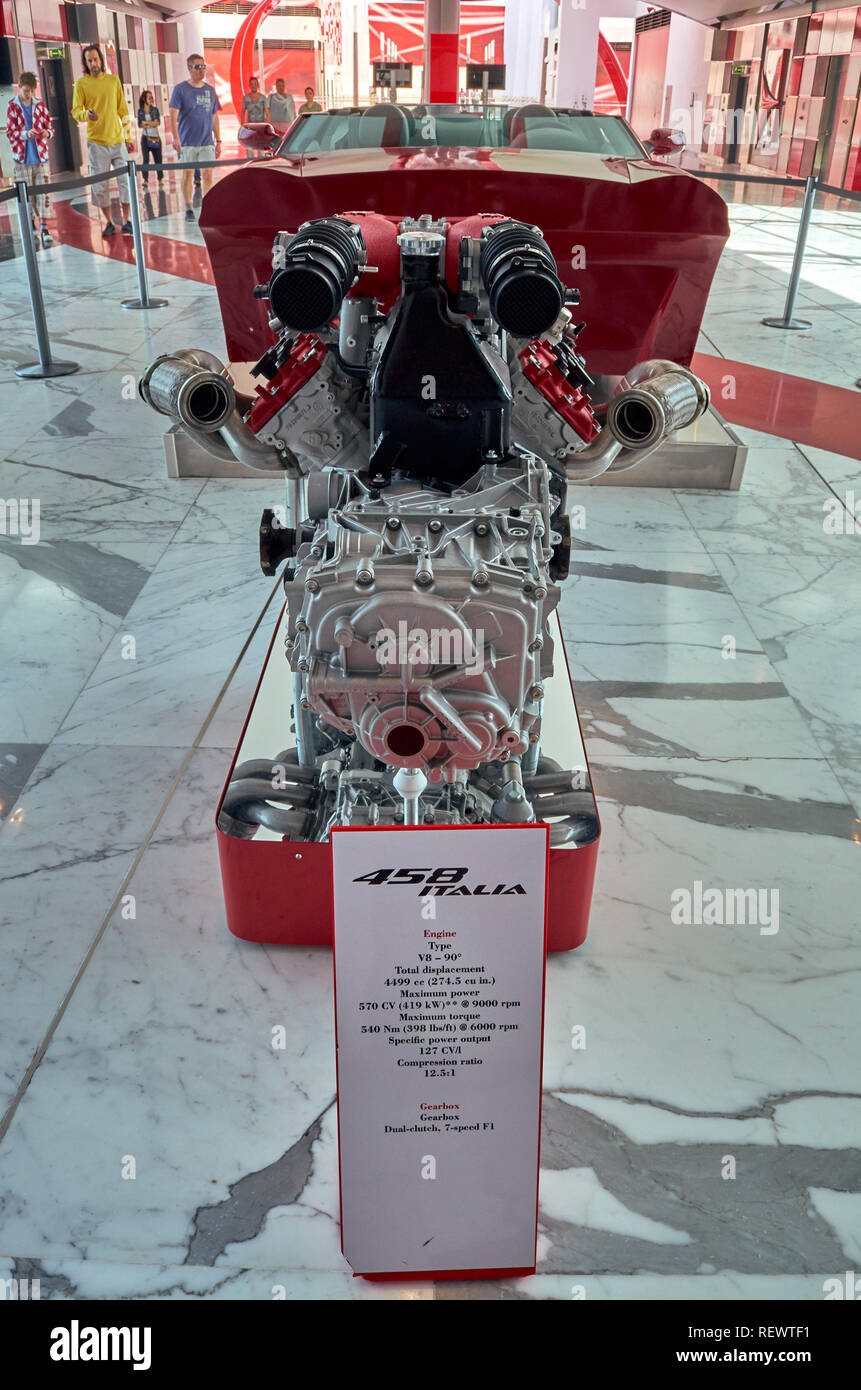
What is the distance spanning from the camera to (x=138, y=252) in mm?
7312

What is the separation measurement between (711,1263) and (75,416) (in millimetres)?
5135

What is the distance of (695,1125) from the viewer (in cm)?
191

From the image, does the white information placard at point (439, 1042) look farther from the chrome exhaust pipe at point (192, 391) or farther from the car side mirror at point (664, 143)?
the car side mirror at point (664, 143)

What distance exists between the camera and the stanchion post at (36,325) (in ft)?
19.1

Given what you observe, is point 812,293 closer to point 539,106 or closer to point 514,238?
point 539,106

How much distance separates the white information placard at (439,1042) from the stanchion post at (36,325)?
5413 mm

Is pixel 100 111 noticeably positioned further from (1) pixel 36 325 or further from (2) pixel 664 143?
(2) pixel 664 143

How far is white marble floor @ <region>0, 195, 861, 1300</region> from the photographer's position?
5.67ft

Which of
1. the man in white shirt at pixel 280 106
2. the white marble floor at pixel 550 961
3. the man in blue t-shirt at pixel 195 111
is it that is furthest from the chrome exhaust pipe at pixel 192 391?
the man in white shirt at pixel 280 106

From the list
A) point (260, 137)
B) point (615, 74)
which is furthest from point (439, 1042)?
point (615, 74)

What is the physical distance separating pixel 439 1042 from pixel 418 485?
114cm

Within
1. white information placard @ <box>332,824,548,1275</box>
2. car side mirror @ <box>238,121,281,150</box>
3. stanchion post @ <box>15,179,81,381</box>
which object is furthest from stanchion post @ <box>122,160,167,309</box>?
white information placard @ <box>332,824,548,1275</box>
